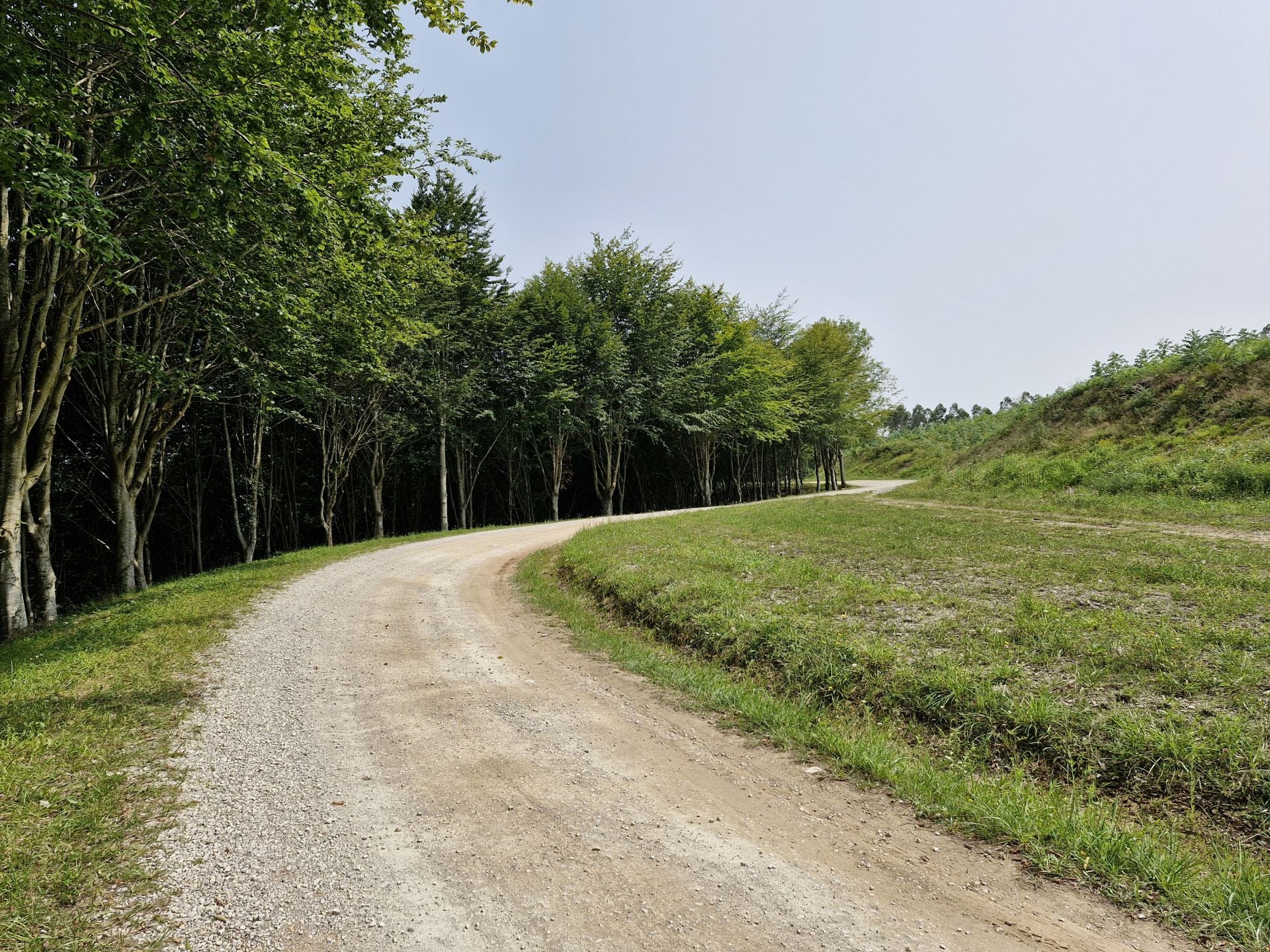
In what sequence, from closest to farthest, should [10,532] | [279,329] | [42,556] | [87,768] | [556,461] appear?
1. [87,768]
2. [10,532]
3. [42,556]
4. [279,329]
5. [556,461]

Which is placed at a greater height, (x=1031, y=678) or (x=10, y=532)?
(x=10, y=532)

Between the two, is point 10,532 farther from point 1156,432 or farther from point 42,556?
point 1156,432

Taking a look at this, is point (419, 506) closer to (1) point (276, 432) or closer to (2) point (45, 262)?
(1) point (276, 432)

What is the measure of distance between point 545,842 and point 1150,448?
74.7 ft

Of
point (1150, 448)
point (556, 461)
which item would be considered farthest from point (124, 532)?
point (1150, 448)

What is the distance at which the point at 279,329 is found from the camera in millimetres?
11703

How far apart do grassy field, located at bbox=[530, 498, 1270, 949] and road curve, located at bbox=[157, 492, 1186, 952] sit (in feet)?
1.39

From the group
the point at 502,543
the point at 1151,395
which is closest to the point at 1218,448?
the point at 1151,395

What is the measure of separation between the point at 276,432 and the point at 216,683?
83.8 feet

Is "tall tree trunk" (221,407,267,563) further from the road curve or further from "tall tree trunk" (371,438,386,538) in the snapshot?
the road curve

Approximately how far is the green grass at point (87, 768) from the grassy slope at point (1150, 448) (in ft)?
56.1

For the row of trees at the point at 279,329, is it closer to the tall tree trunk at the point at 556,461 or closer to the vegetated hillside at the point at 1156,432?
the tall tree trunk at the point at 556,461

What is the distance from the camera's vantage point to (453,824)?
3.44 m

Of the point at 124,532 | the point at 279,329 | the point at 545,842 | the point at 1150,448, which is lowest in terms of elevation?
the point at 545,842
